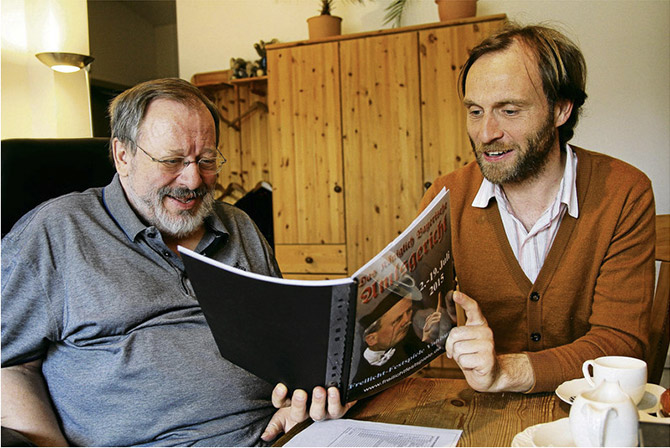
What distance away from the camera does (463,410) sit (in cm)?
98

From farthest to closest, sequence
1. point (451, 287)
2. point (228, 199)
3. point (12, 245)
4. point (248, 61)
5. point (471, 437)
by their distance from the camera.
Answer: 1. point (228, 199)
2. point (248, 61)
3. point (12, 245)
4. point (451, 287)
5. point (471, 437)

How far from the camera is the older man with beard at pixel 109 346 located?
1.14 meters

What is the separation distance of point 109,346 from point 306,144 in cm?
252

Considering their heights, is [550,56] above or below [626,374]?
above

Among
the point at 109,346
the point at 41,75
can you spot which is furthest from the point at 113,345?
the point at 41,75

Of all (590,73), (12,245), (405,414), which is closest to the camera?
(405,414)

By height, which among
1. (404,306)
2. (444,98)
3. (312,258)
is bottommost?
(312,258)

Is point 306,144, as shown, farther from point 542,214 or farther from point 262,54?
point 542,214

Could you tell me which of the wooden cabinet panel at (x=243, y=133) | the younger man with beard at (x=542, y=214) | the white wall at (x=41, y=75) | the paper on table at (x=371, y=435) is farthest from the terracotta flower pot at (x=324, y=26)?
the paper on table at (x=371, y=435)

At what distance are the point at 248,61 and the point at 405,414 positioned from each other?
3.53 meters

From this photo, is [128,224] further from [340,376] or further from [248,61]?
[248,61]

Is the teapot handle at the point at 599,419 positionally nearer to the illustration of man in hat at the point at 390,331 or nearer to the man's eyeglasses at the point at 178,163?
the illustration of man in hat at the point at 390,331

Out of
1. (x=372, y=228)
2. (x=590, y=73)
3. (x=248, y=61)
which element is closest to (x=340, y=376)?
(x=372, y=228)

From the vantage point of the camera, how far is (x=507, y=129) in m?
1.46
